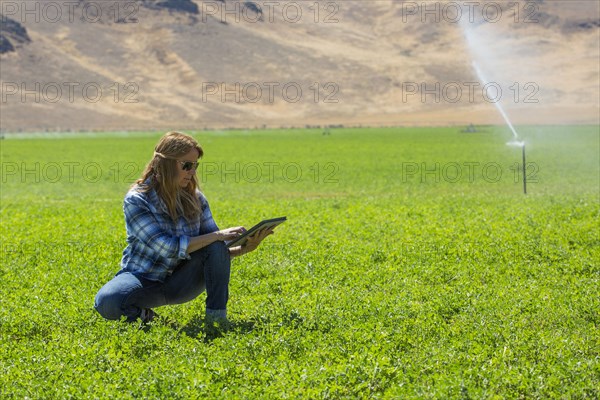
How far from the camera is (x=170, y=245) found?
8.85 m

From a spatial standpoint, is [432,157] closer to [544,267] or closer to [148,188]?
[544,267]

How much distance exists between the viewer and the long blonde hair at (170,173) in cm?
882

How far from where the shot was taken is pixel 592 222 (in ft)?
54.1

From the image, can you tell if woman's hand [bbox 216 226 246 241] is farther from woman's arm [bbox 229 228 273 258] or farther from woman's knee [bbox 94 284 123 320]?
woman's knee [bbox 94 284 123 320]

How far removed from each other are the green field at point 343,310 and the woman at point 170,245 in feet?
1.06

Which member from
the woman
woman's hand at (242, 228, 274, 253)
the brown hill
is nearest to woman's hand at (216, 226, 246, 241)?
the woman

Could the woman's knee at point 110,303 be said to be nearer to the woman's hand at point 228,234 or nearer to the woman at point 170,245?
the woman at point 170,245

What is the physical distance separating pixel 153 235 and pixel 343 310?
2.55m

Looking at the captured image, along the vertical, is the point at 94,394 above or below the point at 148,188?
below

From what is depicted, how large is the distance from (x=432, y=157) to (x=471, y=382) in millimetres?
48657

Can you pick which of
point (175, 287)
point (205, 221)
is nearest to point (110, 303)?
point (175, 287)

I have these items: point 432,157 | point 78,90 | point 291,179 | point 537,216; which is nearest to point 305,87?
point 78,90

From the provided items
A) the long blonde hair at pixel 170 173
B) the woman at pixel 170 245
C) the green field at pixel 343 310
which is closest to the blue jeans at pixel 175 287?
the woman at pixel 170 245

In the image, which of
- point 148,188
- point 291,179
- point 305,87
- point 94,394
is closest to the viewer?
point 94,394
